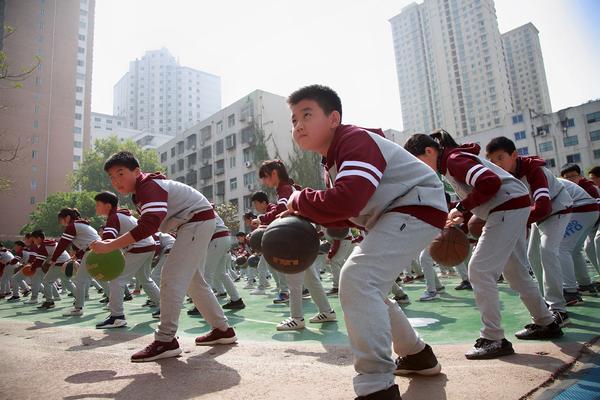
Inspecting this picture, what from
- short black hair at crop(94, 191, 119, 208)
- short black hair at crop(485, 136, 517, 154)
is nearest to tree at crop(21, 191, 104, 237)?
short black hair at crop(94, 191, 119, 208)

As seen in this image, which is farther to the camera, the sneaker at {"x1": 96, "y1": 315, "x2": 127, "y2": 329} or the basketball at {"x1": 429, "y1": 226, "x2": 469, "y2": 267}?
the sneaker at {"x1": 96, "y1": 315, "x2": 127, "y2": 329}

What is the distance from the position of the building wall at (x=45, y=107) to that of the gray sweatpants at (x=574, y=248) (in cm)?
6439

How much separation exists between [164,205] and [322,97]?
2121mm

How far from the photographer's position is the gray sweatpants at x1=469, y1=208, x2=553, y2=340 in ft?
11.1

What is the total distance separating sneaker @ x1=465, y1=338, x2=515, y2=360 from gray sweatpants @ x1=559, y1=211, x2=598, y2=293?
3177 millimetres

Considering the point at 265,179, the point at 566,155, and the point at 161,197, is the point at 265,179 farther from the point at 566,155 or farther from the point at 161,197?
the point at 566,155

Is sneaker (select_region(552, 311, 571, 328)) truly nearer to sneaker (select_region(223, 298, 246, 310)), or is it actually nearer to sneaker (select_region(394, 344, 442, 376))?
sneaker (select_region(394, 344, 442, 376))

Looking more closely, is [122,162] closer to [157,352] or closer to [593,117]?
[157,352]

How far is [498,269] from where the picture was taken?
3461mm

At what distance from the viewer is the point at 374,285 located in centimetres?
218

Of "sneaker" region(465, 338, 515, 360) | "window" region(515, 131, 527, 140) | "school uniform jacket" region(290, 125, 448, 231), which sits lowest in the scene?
"sneaker" region(465, 338, 515, 360)

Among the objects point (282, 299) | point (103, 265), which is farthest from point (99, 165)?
point (103, 265)

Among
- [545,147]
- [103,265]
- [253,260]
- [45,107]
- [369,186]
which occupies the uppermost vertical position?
[45,107]

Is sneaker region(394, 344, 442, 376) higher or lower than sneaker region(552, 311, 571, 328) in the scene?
higher
